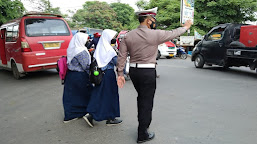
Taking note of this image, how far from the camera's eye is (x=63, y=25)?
7465 millimetres

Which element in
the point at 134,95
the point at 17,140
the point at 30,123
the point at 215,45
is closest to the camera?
the point at 17,140

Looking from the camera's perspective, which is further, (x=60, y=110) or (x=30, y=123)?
(x=60, y=110)

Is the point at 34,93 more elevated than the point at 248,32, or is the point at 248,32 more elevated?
the point at 248,32

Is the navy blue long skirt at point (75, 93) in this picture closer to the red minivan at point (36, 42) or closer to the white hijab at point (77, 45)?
the white hijab at point (77, 45)

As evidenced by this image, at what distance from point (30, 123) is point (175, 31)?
281cm

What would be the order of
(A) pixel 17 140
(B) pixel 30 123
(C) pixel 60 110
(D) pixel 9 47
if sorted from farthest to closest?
(D) pixel 9 47, (C) pixel 60 110, (B) pixel 30 123, (A) pixel 17 140

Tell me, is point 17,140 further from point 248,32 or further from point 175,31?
point 248,32

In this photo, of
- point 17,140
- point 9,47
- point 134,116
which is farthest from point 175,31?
point 9,47

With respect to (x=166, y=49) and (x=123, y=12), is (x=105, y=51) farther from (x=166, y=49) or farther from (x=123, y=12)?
(x=123, y=12)

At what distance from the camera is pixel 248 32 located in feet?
24.8

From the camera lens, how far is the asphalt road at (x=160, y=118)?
3.02 m

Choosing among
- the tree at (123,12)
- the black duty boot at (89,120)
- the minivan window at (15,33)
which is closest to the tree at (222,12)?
the minivan window at (15,33)

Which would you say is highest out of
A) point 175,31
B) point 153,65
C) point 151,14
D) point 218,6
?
point 218,6

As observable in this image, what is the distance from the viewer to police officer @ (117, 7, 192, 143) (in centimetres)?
265
